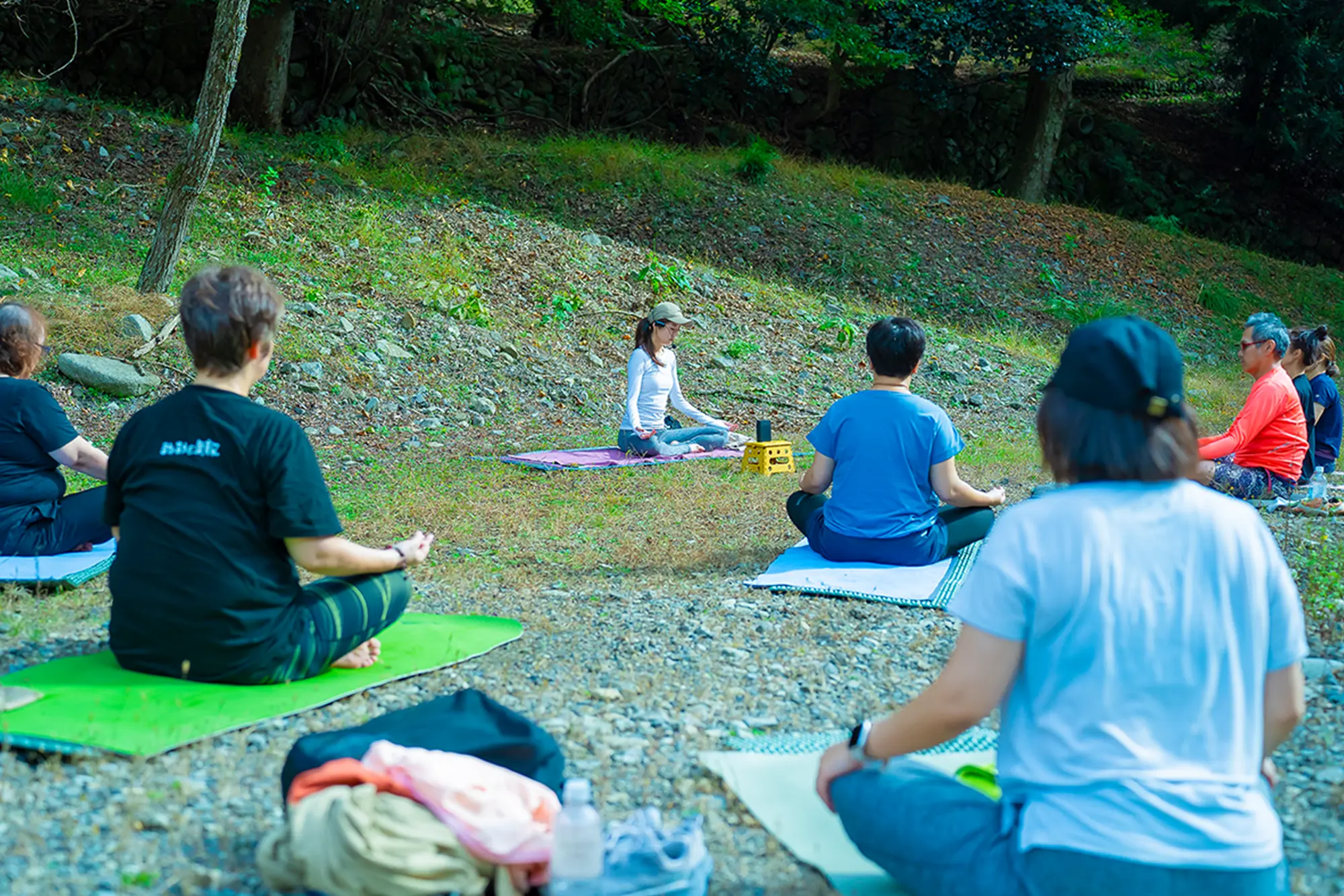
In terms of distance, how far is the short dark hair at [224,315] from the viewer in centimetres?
333

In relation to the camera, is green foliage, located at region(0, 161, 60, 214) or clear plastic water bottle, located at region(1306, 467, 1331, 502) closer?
clear plastic water bottle, located at region(1306, 467, 1331, 502)

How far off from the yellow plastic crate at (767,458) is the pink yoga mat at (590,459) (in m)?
0.62

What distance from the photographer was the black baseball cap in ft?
7.12

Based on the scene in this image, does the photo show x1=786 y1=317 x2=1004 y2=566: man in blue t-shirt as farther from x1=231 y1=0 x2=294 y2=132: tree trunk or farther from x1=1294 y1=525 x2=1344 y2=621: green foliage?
x1=231 y1=0 x2=294 y2=132: tree trunk

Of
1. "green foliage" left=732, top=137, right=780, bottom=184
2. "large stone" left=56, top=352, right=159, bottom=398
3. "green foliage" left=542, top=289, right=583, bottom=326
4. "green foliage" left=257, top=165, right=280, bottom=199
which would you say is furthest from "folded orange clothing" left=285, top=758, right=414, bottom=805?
"green foliage" left=732, top=137, right=780, bottom=184

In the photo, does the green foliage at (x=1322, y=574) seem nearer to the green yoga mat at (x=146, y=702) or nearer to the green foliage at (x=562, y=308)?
the green yoga mat at (x=146, y=702)

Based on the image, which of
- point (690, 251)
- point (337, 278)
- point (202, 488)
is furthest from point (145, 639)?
point (690, 251)

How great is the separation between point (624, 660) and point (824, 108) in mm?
19349

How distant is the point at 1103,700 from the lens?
2.18 meters

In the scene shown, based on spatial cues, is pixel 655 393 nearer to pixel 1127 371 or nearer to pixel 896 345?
pixel 896 345

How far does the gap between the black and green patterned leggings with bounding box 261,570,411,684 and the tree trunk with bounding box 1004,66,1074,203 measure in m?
19.6

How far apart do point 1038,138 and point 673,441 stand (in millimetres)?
14906

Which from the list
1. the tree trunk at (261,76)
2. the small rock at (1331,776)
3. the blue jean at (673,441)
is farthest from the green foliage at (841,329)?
the small rock at (1331,776)

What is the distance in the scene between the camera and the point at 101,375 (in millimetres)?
9195
